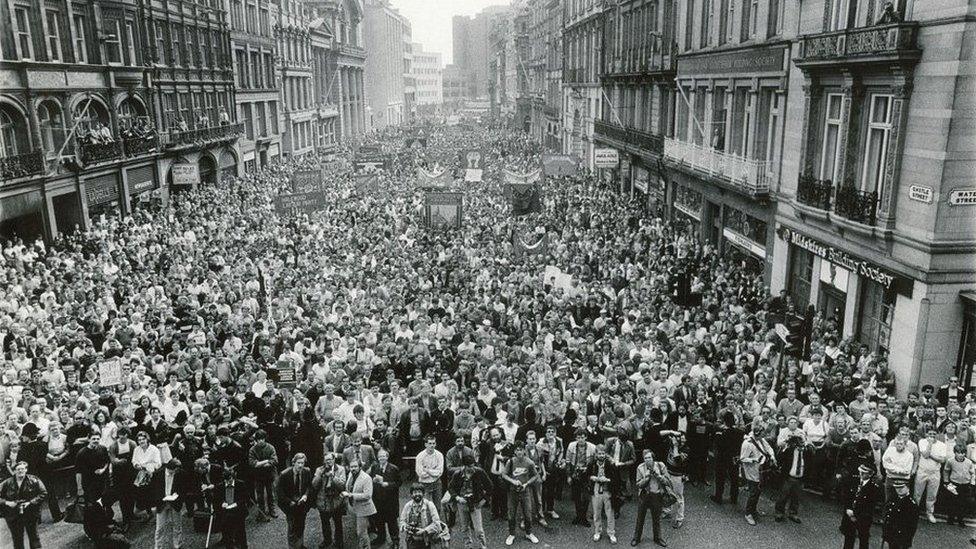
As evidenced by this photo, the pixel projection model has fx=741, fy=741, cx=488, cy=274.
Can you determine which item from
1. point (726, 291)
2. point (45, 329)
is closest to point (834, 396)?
point (726, 291)

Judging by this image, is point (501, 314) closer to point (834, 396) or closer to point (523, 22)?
point (834, 396)

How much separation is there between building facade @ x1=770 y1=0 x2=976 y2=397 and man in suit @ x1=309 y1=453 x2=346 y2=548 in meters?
11.8

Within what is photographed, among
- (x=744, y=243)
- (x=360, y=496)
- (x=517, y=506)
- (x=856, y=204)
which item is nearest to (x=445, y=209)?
(x=744, y=243)

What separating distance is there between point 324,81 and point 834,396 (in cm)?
7168

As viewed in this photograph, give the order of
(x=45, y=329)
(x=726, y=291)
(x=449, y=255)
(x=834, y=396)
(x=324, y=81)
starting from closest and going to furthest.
A: (x=834, y=396)
(x=45, y=329)
(x=726, y=291)
(x=449, y=255)
(x=324, y=81)

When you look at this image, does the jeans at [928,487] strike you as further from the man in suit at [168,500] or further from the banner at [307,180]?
the banner at [307,180]

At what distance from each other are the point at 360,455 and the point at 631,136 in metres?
29.4

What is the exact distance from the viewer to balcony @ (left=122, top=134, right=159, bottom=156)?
111ft

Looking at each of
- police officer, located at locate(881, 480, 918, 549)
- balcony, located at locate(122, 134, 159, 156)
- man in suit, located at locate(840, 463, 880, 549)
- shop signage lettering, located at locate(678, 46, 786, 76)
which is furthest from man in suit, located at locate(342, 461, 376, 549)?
balcony, located at locate(122, 134, 159, 156)

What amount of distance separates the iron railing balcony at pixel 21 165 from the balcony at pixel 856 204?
26268 mm

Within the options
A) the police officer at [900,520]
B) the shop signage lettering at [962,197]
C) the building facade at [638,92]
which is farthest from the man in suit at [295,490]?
the building facade at [638,92]

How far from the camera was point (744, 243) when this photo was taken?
24.3 m

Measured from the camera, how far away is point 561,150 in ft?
217

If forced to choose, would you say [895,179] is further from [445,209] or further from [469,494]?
[445,209]
